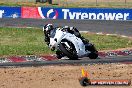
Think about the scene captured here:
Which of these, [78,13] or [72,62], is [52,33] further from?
[78,13]

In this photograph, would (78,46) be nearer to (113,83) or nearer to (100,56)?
(100,56)

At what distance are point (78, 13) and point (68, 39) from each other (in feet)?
81.0

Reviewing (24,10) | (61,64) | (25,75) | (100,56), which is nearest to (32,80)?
(25,75)

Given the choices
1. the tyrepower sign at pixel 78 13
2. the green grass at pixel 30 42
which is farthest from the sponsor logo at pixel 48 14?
the green grass at pixel 30 42

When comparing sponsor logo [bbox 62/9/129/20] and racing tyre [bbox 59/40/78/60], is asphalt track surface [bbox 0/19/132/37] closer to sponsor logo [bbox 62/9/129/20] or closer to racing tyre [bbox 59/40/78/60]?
sponsor logo [bbox 62/9/129/20]

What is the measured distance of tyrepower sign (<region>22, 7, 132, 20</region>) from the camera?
140 ft

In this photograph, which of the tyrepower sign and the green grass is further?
the tyrepower sign

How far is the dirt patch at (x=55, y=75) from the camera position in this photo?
13758 millimetres

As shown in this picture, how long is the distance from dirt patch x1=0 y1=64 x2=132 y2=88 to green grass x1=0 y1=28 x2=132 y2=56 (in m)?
5.08

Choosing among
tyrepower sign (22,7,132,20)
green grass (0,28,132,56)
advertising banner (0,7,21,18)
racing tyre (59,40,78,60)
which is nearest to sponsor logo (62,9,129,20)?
tyrepower sign (22,7,132,20)

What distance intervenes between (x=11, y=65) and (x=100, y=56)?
4829 millimetres

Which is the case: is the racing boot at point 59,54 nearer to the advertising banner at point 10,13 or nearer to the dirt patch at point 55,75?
the dirt patch at point 55,75

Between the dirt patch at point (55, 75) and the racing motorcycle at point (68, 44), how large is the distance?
1.52m

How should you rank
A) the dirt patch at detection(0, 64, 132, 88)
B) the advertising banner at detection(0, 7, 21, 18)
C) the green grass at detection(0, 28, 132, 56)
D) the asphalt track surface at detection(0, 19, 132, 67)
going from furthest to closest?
the advertising banner at detection(0, 7, 21, 18) → the asphalt track surface at detection(0, 19, 132, 67) → the green grass at detection(0, 28, 132, 56) → the dirt patch at detection(0, 64, 132, 88)
